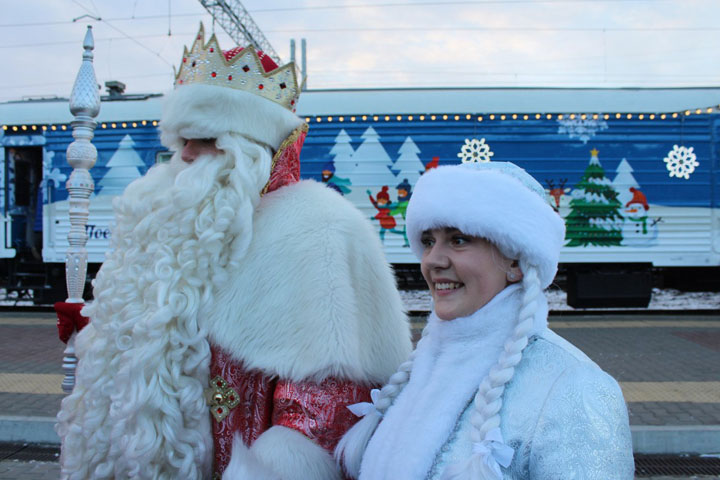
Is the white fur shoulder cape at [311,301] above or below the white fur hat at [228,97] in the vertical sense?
below

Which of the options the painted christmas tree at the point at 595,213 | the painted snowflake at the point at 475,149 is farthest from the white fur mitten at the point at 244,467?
the painted christmas tree at the point at 595,213

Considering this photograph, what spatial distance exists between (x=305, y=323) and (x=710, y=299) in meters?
12.9

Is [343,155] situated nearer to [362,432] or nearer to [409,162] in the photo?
[409,162]

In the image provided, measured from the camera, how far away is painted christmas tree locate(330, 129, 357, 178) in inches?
359

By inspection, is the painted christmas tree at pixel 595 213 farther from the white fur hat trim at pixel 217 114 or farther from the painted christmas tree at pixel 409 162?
the white fur hat trim at pixel 217 114

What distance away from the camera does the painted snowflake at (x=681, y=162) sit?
905cm

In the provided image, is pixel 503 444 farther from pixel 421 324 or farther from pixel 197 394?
pixel 421 324

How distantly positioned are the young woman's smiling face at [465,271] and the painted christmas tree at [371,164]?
7823mm

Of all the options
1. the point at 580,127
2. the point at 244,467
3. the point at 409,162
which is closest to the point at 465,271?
the point at 244,467

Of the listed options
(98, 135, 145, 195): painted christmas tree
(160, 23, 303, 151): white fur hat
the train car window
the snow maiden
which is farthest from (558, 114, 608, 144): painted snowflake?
the snow maiden

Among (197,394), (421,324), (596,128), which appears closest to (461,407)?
(197,394)

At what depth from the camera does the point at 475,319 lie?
4.21 feet

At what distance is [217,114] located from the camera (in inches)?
68.4

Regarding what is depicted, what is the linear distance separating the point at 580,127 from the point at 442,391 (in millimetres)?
8740
